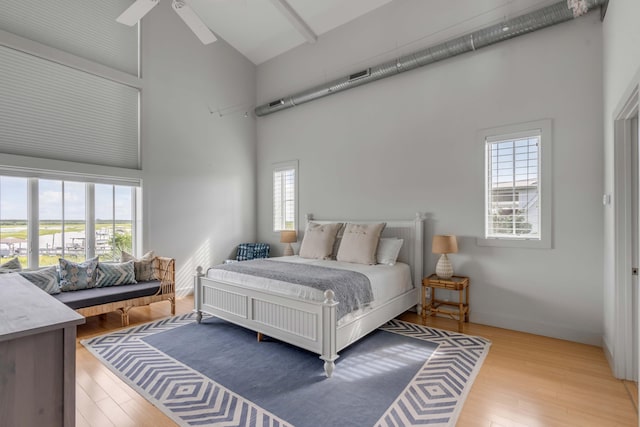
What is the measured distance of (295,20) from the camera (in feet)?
16.5

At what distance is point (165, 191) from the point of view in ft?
16.9

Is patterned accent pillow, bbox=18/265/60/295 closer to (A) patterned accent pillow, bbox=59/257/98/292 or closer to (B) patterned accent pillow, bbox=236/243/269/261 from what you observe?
(A) patterned accent pillow, bbox=59/257/98/292

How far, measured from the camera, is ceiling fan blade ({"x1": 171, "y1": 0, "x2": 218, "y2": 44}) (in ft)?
9.70

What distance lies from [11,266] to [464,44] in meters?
5.60

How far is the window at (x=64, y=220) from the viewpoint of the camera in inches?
154

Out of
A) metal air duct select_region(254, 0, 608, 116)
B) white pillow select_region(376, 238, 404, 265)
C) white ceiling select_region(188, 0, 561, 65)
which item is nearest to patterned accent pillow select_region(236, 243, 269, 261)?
white pillow select_region(376, 238, 404, 265)

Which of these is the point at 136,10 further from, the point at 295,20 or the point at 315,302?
the point at 315,302

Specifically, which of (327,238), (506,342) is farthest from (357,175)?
(506,342)

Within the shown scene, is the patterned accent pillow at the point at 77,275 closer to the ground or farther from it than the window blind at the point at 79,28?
closer to the ground

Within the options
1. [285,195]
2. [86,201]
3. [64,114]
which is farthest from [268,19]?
[86,201]

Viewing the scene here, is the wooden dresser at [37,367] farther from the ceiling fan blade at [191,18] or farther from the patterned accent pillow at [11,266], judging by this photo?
the patterned accent pillow at [11,266]

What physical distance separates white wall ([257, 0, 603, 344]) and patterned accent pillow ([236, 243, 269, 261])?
106cm

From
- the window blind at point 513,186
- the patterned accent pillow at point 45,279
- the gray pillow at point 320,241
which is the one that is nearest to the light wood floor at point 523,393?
the patterned accent pillow at point 45,279

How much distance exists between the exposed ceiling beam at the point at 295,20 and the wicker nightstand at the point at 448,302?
4121mm
